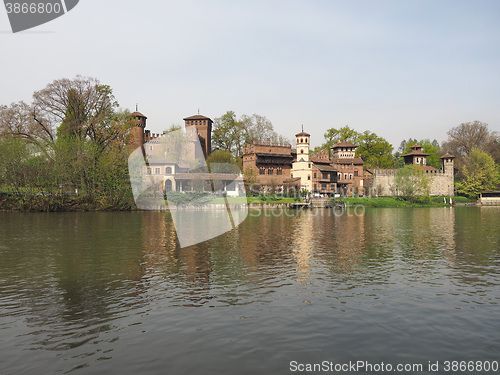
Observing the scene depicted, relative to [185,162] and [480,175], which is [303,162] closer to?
[185,162]

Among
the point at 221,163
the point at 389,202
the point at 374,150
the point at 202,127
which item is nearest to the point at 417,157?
the point at 374,150

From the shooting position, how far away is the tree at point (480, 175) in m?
92.5

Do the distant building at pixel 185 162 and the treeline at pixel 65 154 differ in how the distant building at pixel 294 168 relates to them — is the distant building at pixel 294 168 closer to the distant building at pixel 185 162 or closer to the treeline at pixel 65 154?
the distant building at pixel 185 162

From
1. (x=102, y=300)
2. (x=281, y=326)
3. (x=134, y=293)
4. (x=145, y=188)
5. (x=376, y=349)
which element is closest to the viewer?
(x=376, y=349)

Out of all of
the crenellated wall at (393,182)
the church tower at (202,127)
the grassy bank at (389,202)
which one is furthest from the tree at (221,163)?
the crenellated wall at (393,182)

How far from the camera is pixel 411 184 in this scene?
86625mm

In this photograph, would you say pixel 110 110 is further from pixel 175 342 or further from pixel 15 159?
pixel 175 342

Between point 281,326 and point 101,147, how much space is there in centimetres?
6135

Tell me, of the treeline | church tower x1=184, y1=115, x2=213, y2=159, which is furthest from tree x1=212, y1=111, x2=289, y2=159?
the treeline

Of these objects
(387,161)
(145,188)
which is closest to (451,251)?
(145,188)

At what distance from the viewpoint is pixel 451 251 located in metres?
21.5

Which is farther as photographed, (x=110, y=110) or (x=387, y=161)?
(x=387, y=161)

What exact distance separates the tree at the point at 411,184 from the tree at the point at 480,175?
1421 cm

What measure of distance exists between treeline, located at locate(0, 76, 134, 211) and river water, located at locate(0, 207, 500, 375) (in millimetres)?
42182
